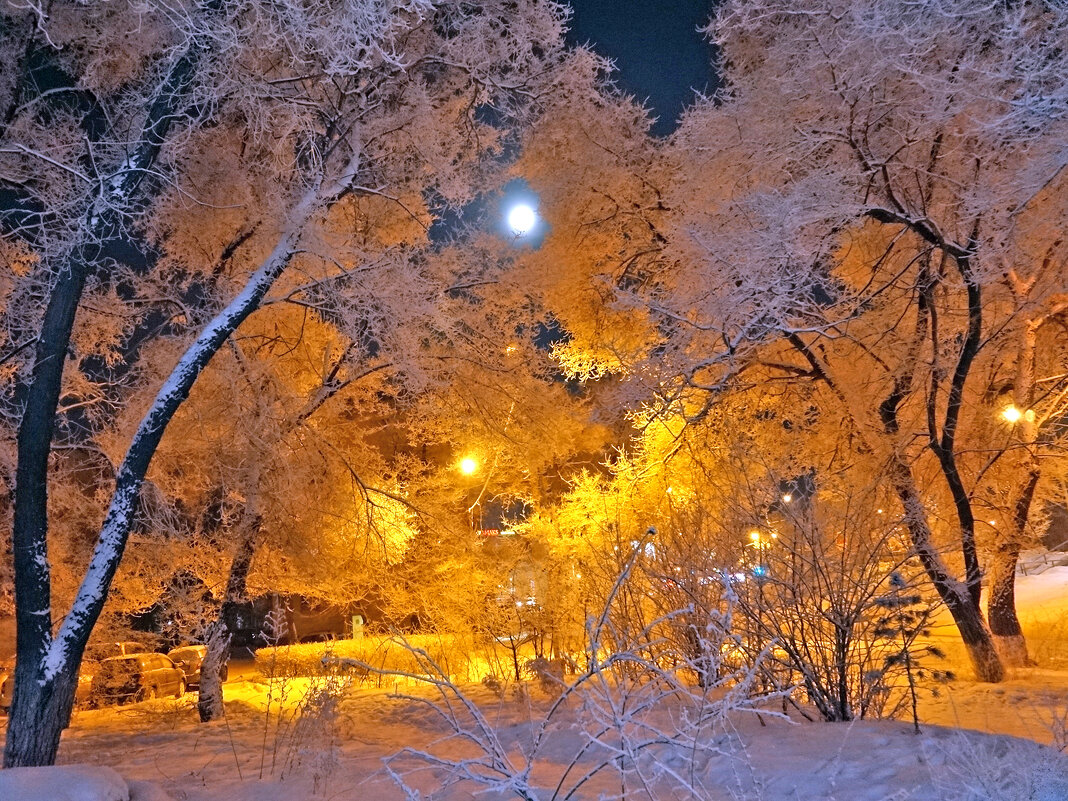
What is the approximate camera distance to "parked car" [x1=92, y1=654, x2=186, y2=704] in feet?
45.8

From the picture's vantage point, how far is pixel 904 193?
354 inches

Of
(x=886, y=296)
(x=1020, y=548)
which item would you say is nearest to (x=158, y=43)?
(x=886, y=296)

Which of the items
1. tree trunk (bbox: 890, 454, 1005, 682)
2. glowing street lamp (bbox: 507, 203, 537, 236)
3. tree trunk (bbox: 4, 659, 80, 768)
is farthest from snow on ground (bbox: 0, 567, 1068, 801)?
glowing street lamp (bbox: 507, 203, 537, 236)

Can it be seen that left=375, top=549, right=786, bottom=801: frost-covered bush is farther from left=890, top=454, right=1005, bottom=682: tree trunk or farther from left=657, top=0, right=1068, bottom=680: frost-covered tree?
left=890, top=454, right=1005, bottom=682: tree trunk

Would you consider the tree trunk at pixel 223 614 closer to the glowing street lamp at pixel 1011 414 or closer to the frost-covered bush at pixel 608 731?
the frost-covered bush at pixel 608 731

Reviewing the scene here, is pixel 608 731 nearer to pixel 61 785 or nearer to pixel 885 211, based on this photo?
pixel 61 785

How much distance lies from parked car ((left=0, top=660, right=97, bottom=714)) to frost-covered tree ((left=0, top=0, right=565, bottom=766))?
5.56m

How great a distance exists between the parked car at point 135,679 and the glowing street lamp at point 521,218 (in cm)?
991

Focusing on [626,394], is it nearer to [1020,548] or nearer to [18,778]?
[1020,548]

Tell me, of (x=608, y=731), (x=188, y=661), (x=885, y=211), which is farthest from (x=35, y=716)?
(x=188, y=661)

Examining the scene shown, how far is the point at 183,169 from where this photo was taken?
921 cm

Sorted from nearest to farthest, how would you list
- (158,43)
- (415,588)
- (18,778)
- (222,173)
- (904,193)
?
(18,778) → (158,43) → (904,193) → (222,173) → (415,588)

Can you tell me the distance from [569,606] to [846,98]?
9.17 metres

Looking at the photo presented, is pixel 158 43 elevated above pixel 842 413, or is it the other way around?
pixel 158 43
